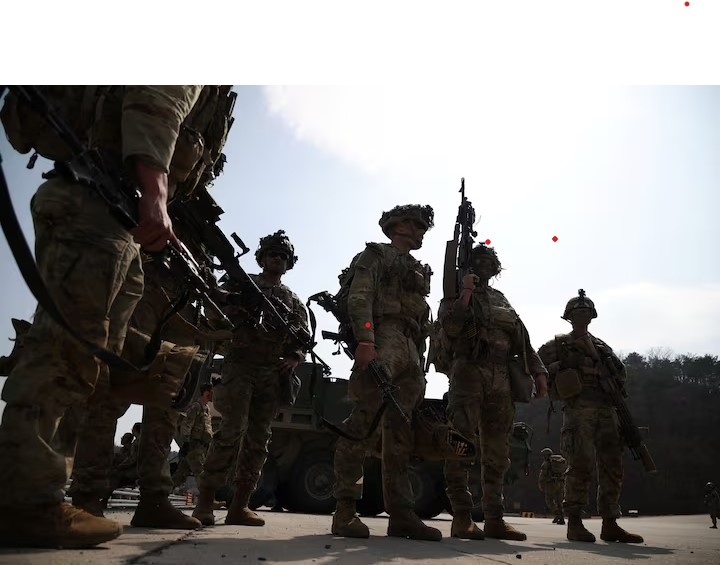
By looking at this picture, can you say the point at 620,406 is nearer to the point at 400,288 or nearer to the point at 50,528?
the point at 400,288

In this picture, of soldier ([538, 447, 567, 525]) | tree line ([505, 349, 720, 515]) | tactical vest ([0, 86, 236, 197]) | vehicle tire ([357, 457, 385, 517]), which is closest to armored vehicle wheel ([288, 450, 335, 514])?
vehicle tire ([357, 457, 385, 517])

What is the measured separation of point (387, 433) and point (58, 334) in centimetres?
229

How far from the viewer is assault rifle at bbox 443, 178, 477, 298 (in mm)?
4789

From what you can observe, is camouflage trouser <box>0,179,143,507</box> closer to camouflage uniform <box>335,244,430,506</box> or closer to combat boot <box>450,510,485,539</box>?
camouflage uniform <box>335,244,430,506</box>

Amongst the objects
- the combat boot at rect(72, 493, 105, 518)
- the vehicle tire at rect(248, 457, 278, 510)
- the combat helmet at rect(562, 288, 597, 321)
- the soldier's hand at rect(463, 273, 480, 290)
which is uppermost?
the combat helmet at rect(562, 288, 597, 321)

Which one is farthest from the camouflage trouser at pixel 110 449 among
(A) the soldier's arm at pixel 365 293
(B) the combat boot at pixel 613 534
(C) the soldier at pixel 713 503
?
(C) the soldier at pixel 713 503

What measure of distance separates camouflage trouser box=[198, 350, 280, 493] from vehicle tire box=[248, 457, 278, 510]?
518 centimetres

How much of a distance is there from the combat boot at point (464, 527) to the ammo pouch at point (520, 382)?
1176 millimetres

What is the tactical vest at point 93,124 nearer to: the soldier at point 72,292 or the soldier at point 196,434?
the soldier at point 72,292

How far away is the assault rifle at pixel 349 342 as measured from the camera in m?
3.47

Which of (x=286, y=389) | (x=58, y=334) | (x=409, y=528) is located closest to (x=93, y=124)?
(x=58, y=334)

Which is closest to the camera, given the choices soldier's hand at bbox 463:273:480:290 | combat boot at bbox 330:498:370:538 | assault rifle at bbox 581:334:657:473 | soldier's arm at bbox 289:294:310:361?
combat boot at bbox 330:498:370:538

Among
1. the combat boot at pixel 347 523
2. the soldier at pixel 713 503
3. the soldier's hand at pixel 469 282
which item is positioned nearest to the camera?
the combat boot at pixel 347 523

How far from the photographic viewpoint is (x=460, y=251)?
16.9 feet
